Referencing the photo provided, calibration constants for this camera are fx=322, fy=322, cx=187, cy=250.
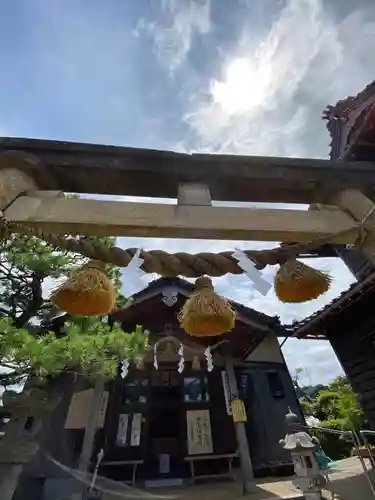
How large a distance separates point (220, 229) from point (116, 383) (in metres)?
9.65

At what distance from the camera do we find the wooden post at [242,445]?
23.5ft

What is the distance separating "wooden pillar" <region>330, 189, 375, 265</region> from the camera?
2053 millimetres

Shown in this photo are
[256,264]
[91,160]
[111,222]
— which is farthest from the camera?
[91,160]

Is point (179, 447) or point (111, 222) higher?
point (179, 447)

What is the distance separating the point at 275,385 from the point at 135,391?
490cm

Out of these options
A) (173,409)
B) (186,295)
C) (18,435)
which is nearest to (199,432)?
(173,409)

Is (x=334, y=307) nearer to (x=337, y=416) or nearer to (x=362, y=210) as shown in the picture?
(x=362, y=210)

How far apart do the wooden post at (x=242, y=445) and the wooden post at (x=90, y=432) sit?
3.50 meters

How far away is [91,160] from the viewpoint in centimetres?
221

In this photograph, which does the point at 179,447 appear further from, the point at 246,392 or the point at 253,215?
the point at 253,215

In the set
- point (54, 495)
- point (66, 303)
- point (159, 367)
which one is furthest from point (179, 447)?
point (66, 303)

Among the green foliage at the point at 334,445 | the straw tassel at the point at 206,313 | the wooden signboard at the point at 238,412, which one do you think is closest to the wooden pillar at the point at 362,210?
the straw tassel at the point at 206,313

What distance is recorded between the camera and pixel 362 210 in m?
2.16

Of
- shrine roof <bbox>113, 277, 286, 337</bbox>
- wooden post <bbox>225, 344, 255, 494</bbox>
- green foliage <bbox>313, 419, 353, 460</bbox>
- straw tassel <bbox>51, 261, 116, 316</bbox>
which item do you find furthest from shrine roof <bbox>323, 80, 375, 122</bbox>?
green foliage <bbox>313, 419, 353, 460</bbox>
